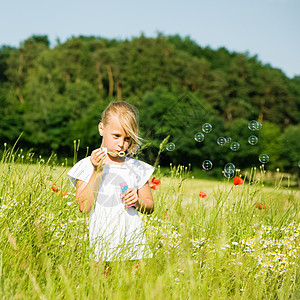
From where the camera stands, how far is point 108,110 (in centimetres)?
322

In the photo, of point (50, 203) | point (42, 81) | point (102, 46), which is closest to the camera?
point (50, 203)

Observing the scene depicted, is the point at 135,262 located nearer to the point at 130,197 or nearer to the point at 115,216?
the point at 115,216

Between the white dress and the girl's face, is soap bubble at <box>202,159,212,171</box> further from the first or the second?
the girl's face

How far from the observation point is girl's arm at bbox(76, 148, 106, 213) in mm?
2676

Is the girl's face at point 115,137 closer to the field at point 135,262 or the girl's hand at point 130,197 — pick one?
the girl's hand at point 130,197

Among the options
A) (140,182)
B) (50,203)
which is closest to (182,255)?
(140,182)

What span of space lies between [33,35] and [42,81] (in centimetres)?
3959

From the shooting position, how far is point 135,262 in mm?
2781

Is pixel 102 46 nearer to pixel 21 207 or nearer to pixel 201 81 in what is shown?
pixel 201 81

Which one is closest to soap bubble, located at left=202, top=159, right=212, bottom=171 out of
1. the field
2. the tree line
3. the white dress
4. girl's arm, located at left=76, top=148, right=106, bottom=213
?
the field

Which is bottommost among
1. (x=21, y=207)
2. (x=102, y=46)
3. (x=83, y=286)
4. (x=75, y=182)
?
(x=83, y=286)

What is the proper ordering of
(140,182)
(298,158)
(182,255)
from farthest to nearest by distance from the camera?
(298,158)
(140,182)
(182,255)

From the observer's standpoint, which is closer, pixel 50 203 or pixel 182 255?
pixel 182 255

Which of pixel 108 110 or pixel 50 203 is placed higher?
pixel 108 110
